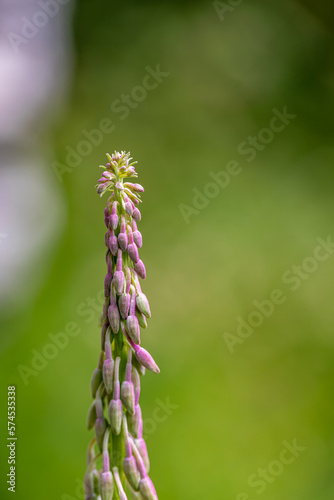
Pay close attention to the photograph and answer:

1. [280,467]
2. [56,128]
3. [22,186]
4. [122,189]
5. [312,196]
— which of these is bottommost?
[280,467]

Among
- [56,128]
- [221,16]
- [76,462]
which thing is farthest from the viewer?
[221,16]

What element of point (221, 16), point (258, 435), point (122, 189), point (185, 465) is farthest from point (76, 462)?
point (221, 16)

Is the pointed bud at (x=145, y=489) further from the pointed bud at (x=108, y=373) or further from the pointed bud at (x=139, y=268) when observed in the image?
the pointed bud at (x=139, y=268)

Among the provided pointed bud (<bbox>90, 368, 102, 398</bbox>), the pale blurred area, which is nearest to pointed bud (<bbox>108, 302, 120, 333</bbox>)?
pointed bud (<bbox>90, 368, 102, 398</bbox>)

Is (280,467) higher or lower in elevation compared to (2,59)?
lower

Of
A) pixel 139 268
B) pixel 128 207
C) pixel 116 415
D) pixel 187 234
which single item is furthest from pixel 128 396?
pixel 187 234

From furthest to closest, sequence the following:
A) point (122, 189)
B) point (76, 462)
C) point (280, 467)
Answer: point (280, 467) → point (76, 462) → point (122, 189)

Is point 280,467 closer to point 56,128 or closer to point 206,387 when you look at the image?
point 206,387
